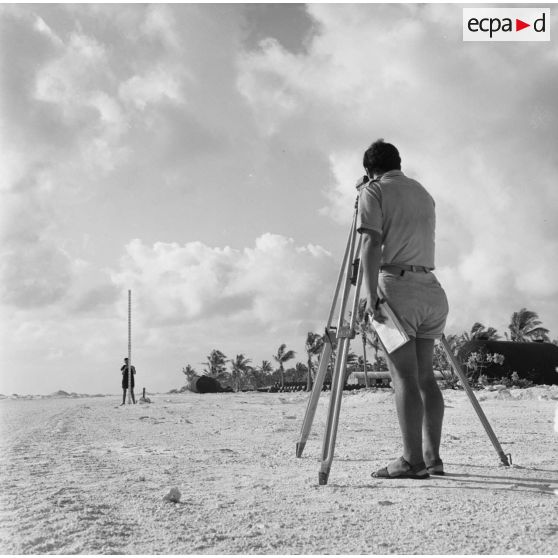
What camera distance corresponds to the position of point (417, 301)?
3535 mm

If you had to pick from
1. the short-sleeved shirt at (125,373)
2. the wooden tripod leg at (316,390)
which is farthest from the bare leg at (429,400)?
the short-sleeved shirt at (125,373)

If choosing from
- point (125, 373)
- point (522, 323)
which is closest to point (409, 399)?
point (125, 373)

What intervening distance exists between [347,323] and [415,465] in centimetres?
98

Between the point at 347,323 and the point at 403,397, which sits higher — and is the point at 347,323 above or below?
above

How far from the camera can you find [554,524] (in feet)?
7.70

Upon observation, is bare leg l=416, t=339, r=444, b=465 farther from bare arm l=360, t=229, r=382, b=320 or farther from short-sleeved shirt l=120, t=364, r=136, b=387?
short-sleeved shirt l=120, t=364, r=136, b=387

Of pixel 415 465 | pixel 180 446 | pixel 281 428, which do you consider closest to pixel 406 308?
pixel 415 465

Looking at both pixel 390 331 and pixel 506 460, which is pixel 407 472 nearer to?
pixel 390 331

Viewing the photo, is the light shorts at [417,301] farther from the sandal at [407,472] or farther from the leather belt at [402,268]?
the sandal at [407,472]

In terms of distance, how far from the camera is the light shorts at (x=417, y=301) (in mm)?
3506

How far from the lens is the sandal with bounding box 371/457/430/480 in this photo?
3.35m

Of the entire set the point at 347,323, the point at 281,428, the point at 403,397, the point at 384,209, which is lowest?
the point at 281,428

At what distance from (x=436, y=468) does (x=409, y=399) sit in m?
0.49

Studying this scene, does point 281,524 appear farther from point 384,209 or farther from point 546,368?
point 546,368
